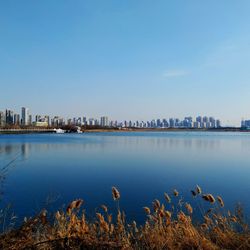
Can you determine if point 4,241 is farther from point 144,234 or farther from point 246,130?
point 246,130

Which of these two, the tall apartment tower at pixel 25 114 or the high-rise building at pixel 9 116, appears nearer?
the high-rise building at pixel 9 116

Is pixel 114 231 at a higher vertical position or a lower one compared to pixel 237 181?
higher

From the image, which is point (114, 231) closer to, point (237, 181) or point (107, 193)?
point (107, 193)

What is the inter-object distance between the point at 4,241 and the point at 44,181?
11.2 meters

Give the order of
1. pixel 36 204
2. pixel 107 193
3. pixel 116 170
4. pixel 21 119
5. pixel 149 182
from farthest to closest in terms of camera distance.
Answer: pixel 21 119 → pixel 116 170 → pixel 149 182 → pixel 107 193 → pixel 36 204

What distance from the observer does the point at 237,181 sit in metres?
14.8

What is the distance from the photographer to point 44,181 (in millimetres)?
14797

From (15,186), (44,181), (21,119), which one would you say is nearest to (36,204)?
(15,186)

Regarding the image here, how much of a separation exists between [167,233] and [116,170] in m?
13.6

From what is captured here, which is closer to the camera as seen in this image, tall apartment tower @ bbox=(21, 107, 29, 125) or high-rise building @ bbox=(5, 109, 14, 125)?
high-rise building @ bbox=(5, 109, 14, 125)

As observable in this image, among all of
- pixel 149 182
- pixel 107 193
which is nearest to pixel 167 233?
pixel 107 193

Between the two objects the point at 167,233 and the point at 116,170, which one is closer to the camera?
the point at 167,233

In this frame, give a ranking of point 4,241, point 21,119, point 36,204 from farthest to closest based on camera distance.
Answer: point 21,119, point 36,204, point 4,241

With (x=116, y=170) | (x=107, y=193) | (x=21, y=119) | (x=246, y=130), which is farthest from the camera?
(x=246, y=130)
